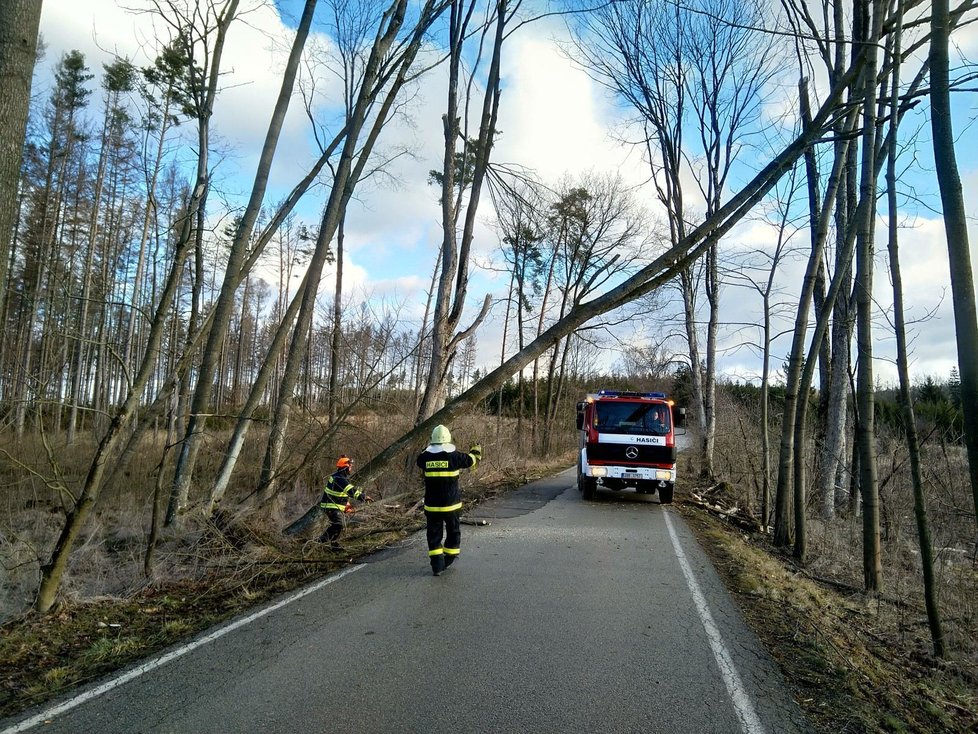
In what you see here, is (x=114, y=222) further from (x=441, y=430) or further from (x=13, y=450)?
(x=441, y=430)

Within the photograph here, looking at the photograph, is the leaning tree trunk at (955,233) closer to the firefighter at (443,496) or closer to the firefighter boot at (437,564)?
the firefighter at (443,496)

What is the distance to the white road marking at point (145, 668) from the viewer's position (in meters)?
3.97

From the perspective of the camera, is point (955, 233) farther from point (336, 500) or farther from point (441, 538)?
point (336, 500)

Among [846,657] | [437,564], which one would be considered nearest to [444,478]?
[437,564]

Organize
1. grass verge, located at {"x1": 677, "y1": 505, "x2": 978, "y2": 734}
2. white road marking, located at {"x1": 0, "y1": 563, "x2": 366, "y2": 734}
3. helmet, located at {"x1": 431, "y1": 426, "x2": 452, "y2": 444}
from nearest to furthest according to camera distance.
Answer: white road marking, located at {"x1": 0, "y1": 563, "x2": 366, "y2": 734}
grass verge, located at {"x1": 677, "y1": 505, "x2": 978, "y2": 734}
helmet, located at {"x1": 431, "y1": 426, "x2": 452, "y2": 444}

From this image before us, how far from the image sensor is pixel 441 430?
317 inches

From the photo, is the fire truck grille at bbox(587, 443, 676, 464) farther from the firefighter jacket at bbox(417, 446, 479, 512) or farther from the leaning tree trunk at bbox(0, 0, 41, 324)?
the leaning tree trunk at bbox(0, 0, 41, 324)

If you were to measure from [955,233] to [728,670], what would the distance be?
3.75m

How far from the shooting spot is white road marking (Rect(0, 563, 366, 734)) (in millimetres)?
3975

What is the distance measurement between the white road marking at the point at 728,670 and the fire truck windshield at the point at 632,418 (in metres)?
7.99

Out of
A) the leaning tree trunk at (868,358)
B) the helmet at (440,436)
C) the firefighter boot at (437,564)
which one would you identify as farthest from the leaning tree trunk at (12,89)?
the leaning tree trunk at (868,358)

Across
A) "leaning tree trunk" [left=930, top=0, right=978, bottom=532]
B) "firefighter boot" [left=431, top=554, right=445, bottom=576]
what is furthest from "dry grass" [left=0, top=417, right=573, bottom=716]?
"leaning tree trunk" [left=930, top=0, right=978, bottom=532]

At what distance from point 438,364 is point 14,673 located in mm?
11168

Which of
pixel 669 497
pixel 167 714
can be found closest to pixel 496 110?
pixel 669 497
